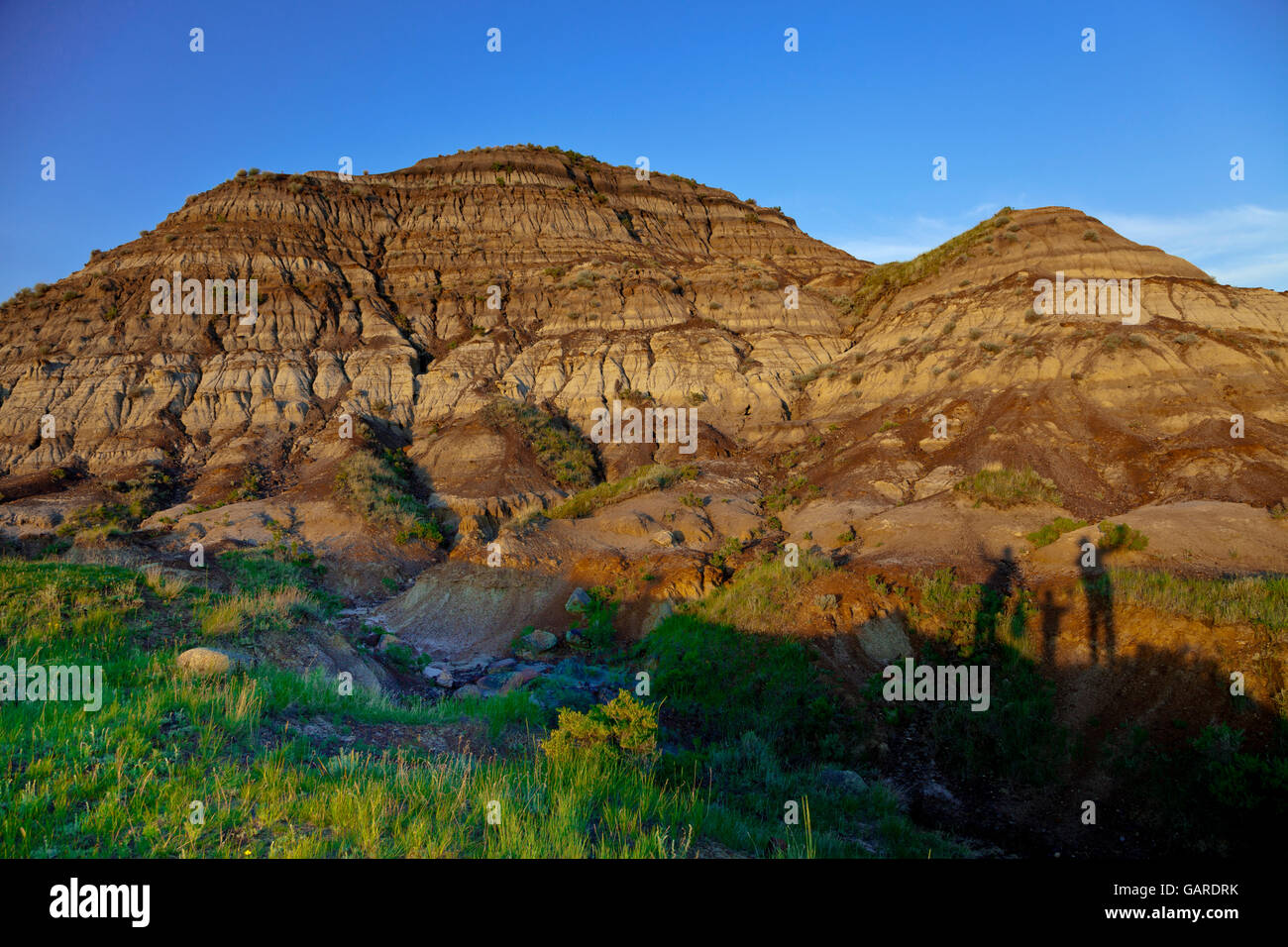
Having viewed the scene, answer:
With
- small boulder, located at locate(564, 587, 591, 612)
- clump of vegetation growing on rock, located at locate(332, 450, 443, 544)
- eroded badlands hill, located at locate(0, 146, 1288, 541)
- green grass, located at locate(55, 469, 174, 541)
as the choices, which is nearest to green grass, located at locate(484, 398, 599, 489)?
eroded badlands hill, located at locate(0, 146, 1288, 541)

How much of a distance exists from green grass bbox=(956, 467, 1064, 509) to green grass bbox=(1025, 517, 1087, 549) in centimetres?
154

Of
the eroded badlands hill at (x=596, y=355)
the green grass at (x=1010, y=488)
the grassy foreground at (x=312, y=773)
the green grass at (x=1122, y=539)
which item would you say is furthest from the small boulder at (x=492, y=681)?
the green grass at (x=1010, y=488)

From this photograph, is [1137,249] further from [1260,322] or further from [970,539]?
[970,539]

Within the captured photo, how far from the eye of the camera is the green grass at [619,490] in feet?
78.5

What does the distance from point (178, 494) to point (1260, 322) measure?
4914cm

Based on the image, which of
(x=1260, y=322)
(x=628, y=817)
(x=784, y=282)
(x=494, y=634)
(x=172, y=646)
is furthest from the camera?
(x=784, y=282)

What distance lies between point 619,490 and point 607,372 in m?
12.0

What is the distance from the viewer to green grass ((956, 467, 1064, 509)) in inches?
711

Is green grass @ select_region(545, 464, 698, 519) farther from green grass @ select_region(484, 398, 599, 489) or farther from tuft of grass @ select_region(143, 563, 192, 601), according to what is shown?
tuft of grass @ select_region(143, 563, 192, 601)

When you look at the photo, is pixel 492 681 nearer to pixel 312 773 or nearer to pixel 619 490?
pixel 312 773

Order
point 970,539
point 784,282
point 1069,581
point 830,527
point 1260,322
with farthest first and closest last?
point 784,282
point 1260,322
point 830,527
point 970,539
point 1069,581

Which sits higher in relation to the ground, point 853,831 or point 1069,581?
point 1069,581

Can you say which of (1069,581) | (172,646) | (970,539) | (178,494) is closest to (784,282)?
(970,539)

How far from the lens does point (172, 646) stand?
8.46 metres
